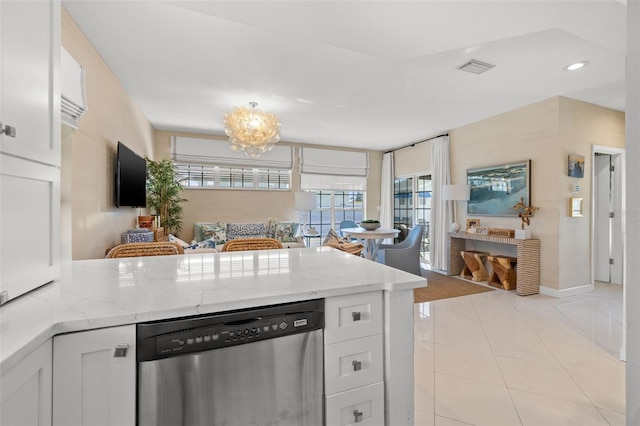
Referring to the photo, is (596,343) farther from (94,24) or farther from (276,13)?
(94,24)

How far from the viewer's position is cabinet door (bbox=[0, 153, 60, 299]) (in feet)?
2.76

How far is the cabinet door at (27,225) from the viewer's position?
841mm

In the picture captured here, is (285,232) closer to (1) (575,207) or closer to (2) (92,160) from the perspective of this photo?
(2) (92,160)

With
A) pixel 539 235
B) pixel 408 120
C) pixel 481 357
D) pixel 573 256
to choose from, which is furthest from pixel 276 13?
pixel 573 256

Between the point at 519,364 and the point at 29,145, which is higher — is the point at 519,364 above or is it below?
below

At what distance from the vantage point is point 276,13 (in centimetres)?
175

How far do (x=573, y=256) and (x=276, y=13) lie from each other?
174 inches

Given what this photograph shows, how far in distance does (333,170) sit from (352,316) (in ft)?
18.4

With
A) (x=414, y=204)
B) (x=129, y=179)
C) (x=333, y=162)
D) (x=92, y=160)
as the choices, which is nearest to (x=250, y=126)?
(x=129, y=179)

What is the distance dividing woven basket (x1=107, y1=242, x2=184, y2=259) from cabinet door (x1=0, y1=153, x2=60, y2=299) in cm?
72

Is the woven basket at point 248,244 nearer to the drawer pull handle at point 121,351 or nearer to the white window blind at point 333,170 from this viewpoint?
the drawer pull handle at point 121,351

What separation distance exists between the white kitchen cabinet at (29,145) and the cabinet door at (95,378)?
28cm

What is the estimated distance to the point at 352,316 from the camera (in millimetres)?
1084

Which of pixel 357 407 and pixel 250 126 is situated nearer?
pixel 357 407
